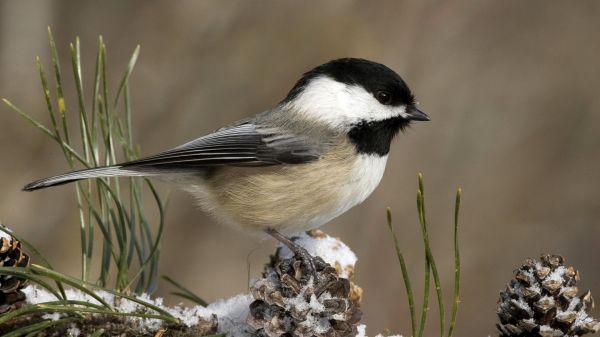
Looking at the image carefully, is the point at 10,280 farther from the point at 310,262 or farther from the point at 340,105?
the point at 340,105

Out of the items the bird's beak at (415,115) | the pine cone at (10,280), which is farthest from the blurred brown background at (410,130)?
the pine cone at (10,280)

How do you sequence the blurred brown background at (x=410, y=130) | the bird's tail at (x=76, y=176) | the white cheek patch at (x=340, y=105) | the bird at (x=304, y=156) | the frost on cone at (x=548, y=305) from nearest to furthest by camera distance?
the frost on cone at (x=548, y=305) < the bird's tail at (x=76, y=176) < the bird at (x=304, y=156) < the white cheek patch at (x=340, y=105) < the blurred brown background at (x=410, y=130)

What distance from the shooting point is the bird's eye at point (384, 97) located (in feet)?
6.41

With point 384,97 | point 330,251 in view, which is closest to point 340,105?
point 384,97

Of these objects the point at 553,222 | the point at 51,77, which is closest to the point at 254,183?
the point at 51,77

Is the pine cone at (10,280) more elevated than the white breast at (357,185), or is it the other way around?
the white breast at (357,185)

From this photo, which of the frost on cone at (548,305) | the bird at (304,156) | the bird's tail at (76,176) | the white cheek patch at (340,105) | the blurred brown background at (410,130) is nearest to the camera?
the frost on cone at (548,305)

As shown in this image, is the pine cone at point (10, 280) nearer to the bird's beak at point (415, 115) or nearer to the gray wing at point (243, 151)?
the gray wing at point (243, 151)

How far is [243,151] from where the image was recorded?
1963 mm

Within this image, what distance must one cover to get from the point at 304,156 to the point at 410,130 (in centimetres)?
149

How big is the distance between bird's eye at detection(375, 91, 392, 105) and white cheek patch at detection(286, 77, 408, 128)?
0.01 metres

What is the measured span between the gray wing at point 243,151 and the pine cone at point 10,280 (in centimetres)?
65

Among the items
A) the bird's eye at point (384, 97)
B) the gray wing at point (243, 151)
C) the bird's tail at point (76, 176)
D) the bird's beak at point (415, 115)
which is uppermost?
the bird's eye at point (384, 97)

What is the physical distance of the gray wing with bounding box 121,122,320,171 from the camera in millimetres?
1892
